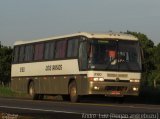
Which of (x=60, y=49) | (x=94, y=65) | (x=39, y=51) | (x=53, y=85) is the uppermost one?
(x=39, y=51)

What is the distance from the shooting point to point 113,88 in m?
29.0

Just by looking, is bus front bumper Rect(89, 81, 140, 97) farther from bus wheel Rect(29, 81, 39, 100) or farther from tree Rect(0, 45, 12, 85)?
tree Rect(0, 45, 12, 85)

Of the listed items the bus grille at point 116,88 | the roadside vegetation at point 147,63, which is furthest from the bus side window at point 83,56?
the roadside vegetation at point 147,63

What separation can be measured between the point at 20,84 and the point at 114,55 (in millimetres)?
10379

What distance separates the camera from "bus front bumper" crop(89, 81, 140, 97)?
1134 inches

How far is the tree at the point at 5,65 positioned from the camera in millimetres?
100238

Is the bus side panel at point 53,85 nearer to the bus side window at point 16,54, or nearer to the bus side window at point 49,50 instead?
the bus side window at point 49,50

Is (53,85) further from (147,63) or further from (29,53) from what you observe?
(147,63)

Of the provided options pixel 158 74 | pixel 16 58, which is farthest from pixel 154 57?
pixel 16 58

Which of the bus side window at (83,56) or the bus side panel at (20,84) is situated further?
the bus side panel at (20,84)

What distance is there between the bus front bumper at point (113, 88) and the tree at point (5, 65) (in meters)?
71.9

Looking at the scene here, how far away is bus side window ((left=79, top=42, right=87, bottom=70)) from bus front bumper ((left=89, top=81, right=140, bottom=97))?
3.58 ft

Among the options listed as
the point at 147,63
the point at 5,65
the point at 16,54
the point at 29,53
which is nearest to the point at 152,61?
the point at 147,63

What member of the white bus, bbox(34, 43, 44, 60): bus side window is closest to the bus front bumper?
the white bus
